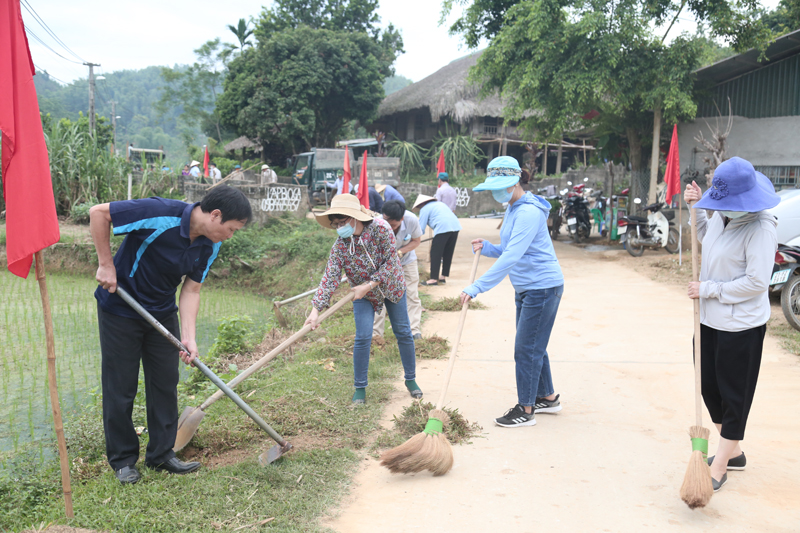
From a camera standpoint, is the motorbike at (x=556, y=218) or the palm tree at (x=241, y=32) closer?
the motorbike at (x=556, y=218)

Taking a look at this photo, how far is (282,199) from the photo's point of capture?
13953mm

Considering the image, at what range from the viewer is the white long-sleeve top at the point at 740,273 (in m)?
2.84

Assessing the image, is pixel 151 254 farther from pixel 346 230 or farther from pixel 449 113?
pixel 449 113

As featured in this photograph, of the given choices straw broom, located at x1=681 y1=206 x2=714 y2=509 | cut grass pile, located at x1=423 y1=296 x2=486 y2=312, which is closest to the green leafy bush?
cut grass pile, located at x1=423 y1=296 x2=486 y2=312

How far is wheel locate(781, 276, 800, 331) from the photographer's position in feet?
19.7

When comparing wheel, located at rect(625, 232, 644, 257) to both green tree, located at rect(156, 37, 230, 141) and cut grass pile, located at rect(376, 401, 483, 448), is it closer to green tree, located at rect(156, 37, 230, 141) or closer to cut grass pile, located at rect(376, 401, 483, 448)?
cut grass pile, located at rect(376, 401, 483, 448)

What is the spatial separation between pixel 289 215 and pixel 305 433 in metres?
10.5

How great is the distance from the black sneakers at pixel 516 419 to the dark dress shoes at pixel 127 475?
223cm

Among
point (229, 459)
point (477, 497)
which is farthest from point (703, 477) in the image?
point (229, 459)

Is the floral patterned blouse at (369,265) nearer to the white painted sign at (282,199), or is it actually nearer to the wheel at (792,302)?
the wheel at (792,302)

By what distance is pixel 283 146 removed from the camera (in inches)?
1030

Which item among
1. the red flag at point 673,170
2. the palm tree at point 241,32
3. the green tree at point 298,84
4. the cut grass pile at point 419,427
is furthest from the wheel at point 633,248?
the palm tree at point 241,32

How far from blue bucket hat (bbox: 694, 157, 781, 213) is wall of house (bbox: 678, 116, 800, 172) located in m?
10.0

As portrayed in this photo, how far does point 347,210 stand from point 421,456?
64.6 inches
